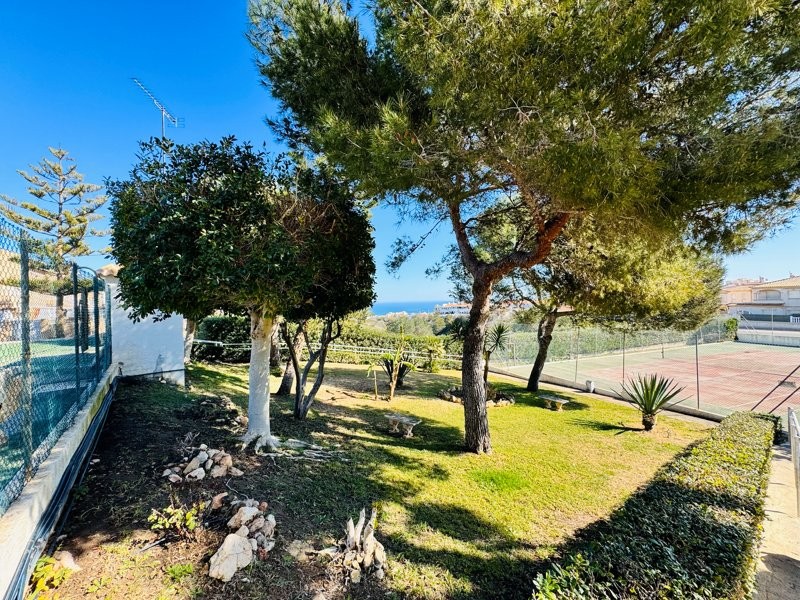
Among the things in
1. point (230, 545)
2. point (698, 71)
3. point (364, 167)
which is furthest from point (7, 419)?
point (698, 71)

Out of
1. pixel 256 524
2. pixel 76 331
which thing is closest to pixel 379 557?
pixel 256 524

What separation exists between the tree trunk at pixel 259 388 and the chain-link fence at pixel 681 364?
10395mm

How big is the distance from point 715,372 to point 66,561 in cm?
2054

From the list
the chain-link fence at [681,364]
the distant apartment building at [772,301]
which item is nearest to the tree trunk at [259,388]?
the chain-link fence at [681,364]

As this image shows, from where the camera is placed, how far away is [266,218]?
4.48 m

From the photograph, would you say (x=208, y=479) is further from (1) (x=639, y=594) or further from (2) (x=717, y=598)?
(2) (x=717, y=598)

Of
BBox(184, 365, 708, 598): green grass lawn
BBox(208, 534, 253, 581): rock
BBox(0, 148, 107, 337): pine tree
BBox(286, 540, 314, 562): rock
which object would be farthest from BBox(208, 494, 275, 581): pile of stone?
BBox(0, 148, 107, 337): pine tree

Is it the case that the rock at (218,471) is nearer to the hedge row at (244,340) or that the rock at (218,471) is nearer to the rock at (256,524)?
the rock at (256,524)

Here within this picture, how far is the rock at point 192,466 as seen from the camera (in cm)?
383

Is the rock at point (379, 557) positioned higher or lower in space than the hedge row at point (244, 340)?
lower

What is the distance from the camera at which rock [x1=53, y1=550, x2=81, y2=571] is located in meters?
2.46

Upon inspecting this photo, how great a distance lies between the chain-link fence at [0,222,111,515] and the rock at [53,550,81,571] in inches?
22.3

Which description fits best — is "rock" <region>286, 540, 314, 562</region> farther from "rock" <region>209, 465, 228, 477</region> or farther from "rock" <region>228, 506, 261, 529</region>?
"rock" <region>209, 465, 228, 477</region>

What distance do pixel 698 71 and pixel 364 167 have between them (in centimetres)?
366
